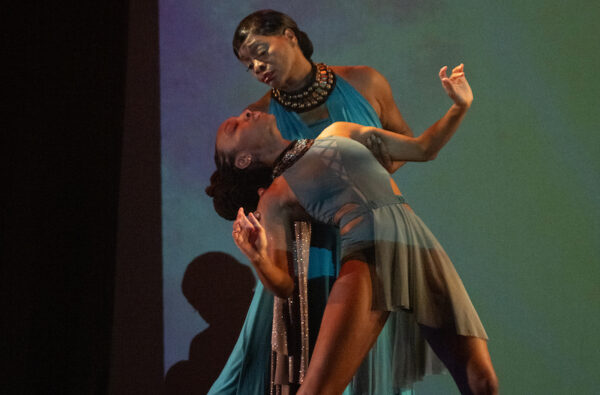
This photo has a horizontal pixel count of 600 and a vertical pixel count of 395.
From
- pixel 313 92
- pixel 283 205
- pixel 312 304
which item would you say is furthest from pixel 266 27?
pixel 312 304

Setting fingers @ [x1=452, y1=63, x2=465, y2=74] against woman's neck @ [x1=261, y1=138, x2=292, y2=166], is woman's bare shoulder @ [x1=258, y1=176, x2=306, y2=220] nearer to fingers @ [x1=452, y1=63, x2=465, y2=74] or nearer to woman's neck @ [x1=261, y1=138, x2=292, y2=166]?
woman's neck @ [x1=261, y1=138, x2=292, y2=166]

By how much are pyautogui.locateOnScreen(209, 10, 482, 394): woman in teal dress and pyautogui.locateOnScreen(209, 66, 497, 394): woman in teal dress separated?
0.06 m

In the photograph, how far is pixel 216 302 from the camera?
157 cm

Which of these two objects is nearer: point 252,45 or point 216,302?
point 252,45

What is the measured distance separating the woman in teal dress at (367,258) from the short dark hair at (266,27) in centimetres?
22

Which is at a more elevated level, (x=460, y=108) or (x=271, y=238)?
(x=460, y=108)

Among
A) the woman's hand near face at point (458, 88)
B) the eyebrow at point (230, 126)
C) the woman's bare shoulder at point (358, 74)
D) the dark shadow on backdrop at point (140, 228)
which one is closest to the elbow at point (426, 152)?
the woman's hand near face at point (458, 88)

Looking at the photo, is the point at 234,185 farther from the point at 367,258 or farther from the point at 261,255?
the point at 367,258

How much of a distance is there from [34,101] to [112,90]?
0.19 meters

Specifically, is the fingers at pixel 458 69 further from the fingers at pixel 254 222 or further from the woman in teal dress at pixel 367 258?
the fingers at pixel 254 222

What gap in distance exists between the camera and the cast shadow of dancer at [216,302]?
1544 mm

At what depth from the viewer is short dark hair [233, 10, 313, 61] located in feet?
4.54

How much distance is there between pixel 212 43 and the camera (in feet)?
5.09

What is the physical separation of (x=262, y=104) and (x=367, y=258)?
45cm
